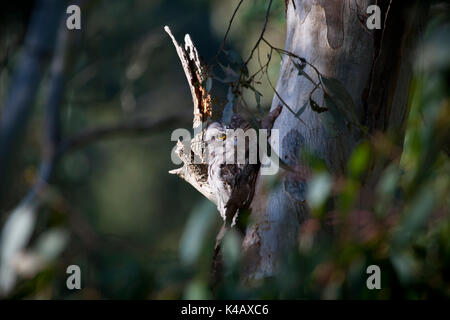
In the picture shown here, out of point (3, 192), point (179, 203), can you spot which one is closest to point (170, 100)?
point (179, 203)

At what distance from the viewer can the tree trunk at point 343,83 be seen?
1.25 meters

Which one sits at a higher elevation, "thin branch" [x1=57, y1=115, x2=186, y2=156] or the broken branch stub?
the broken branch stub

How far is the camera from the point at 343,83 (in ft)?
4.30

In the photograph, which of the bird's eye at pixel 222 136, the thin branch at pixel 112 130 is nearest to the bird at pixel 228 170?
the bird's eye at pixel 222 136

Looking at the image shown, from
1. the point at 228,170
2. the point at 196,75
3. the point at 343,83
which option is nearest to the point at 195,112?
the point at 196,75

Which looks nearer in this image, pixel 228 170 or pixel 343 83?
pixel 343 83

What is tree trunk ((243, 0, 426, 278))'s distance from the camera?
A: 1251 millimetres

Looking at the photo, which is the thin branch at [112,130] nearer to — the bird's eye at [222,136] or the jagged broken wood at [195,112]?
the jagged broken wood at [195,112]

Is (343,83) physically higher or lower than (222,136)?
higher

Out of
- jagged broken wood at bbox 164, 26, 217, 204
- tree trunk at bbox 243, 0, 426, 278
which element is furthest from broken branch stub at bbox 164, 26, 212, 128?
tree trunk at bbox 243, 0, 426, 278

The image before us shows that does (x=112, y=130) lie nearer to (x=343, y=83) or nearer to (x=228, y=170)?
(x=228, y=170)

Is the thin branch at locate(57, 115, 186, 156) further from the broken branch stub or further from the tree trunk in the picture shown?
the tree trunk

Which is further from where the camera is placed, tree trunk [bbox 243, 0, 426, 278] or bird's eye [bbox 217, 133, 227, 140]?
bird's eye [bbox 217, 133, 227, 140]

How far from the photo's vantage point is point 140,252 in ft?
2.82
